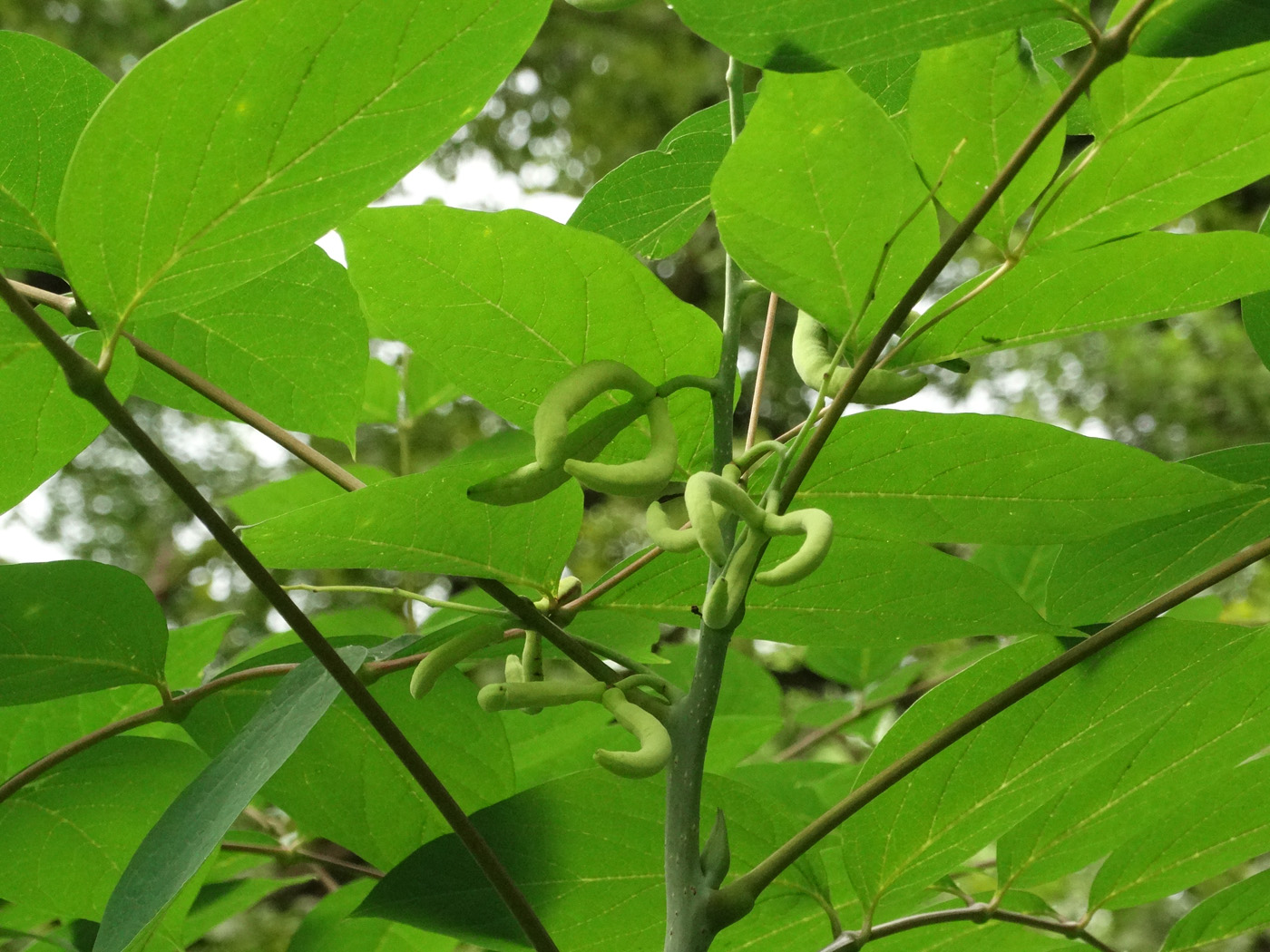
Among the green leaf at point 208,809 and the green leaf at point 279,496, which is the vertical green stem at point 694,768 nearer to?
the green leaf at point 208,809

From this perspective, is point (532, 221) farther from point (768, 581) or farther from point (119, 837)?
point (119, 837)

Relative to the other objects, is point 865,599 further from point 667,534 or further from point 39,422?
point 39,422

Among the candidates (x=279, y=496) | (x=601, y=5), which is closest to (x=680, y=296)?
(x=279, y=496)

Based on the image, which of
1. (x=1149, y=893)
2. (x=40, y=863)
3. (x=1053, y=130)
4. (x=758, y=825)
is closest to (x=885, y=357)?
(x=1053, y=130)

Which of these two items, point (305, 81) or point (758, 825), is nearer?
point (305, 81)

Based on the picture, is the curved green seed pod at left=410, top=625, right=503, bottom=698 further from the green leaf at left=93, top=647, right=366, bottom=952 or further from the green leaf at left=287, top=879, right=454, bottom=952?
the green leaf at left=287, top=879, right=454, bottom=952

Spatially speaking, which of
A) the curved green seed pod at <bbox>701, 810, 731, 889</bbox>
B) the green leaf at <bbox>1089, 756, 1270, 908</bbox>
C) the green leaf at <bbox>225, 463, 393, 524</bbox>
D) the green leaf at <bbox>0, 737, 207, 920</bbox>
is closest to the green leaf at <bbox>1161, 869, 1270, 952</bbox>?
the green leaf at <bbox>1089, 756, 1270, 908</bbox>
